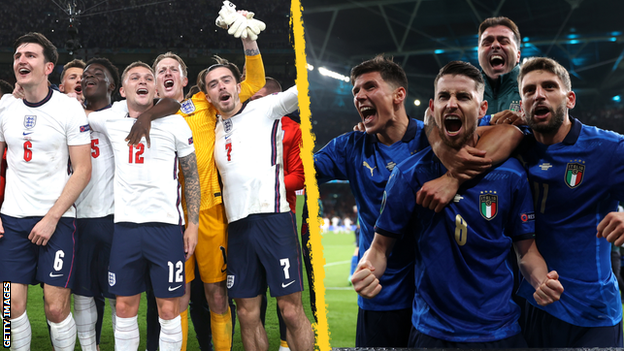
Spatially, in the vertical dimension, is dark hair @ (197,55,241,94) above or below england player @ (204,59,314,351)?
above

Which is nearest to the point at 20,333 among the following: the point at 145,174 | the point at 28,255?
the point at 28,255

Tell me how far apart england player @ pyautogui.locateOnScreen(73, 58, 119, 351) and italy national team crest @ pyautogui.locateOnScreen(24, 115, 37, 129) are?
0.77 ft

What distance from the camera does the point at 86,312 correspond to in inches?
87.0

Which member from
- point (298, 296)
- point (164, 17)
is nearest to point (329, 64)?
point (164, 17)

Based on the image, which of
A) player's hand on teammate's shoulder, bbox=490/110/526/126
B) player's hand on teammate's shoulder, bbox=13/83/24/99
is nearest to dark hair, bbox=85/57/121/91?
player's hand on teammate's shoulder, bbox=13/83/24/99

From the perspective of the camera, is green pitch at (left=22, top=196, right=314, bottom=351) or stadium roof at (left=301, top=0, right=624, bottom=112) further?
stadium roof at (left=301, top=0, right=624, bottom=112)

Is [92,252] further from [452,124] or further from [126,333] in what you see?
[452,124]

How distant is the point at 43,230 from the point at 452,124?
6.23ft

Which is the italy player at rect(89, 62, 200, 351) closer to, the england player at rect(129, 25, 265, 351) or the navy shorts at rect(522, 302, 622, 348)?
the england player at rect(129, 25, 265, 351)

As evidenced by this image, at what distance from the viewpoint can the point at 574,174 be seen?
5.46ft

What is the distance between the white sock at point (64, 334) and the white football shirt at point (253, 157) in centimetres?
94

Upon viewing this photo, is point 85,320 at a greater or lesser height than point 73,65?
lesser

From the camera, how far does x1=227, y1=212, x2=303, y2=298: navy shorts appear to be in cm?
214

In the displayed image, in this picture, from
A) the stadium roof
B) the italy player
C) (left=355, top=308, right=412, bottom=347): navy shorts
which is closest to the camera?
(left=355, top=308, right=412, bottom=347): navy shorts
